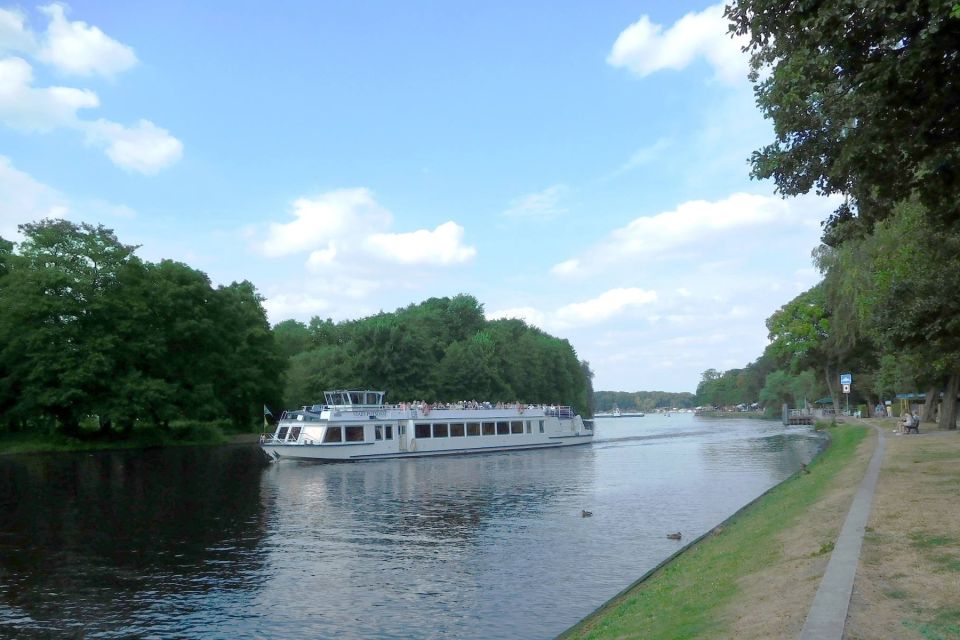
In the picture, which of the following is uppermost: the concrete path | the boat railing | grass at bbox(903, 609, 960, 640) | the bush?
the bush

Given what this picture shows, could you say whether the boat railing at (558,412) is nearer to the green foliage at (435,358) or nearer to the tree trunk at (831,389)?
the green foliage at (435,358)

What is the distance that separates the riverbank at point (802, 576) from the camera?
29.2ft

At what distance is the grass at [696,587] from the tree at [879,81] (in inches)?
301

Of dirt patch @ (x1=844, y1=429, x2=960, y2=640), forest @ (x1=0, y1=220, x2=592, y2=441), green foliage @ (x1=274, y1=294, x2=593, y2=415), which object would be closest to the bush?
forest @ (x1=0, y1=220, x2=592, y2=441)

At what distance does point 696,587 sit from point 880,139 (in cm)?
868

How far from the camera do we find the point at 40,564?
64.5ft

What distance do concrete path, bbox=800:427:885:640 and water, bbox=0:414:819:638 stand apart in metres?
4.94

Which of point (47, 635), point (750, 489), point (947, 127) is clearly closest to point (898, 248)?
point (750, 489)

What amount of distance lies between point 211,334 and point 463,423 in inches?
1269

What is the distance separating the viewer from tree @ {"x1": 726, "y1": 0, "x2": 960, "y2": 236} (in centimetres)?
1154

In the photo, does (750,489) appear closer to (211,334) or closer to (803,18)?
(803,18)

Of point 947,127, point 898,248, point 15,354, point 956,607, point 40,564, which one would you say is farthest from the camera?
point 15,354

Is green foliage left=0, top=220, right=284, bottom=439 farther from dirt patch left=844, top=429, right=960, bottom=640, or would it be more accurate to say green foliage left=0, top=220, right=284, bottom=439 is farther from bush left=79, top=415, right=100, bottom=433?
dirt patch left=844, top=429, right=960, bottom=640

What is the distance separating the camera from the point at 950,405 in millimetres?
47250
